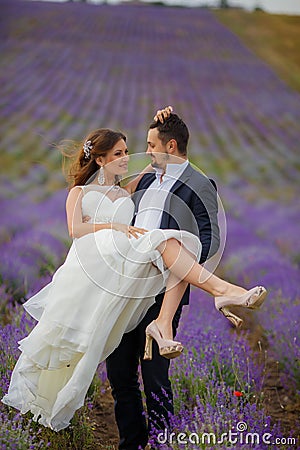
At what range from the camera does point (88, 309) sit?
6.04ft

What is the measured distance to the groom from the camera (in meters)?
1.90

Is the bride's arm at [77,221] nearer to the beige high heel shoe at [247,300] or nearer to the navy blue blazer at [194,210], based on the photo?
the navy blue blazer at [194,210]

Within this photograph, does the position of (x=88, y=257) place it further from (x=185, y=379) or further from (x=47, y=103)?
(x=47, y=103)

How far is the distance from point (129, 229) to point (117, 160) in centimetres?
24

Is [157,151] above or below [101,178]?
above

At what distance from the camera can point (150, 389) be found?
193cm

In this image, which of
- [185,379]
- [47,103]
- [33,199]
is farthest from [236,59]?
[185,379]

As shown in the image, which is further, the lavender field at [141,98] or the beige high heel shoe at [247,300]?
the lavender field at [141,98]

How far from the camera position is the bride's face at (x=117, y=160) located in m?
1.99

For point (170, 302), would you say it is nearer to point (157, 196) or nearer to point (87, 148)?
point (157, 196)

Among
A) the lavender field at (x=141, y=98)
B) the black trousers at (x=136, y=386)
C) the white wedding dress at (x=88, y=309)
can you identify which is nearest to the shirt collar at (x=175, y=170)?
the white wedding dress at (x=88, y=309)

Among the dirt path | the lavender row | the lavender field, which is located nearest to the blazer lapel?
the dirt path

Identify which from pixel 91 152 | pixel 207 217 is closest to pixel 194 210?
pixel 207 217

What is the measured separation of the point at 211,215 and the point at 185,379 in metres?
0.76
